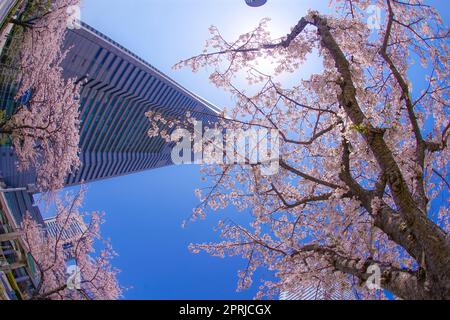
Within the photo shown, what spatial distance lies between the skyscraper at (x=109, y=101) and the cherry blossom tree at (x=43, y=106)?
36.9 feet

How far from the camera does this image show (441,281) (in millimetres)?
3852

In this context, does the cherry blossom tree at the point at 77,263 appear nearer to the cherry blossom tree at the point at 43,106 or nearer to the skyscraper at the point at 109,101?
the cherry blossom tree at the point at 43,106

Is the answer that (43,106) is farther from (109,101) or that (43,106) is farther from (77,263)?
(109,101)

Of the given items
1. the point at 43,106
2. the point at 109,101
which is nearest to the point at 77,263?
the point at 43,106

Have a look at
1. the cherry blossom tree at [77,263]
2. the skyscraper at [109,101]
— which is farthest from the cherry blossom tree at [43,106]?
the skyscraper at [109,101]

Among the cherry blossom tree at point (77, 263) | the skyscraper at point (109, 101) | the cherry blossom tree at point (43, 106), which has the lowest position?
the cherry blossom tree at point (77, 263)

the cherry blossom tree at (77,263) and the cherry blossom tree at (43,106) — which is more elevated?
→ the cherry blossom tree at (43,106)

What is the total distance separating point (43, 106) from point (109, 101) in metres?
37.1

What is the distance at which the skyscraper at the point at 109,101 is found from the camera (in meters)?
33.3

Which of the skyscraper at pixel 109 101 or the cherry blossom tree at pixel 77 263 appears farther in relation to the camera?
the skyscraper at pixel 109 101

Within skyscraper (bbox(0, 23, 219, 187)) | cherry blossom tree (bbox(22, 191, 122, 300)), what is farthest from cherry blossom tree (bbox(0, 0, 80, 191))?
skyscraper (bbox(0, 23, 219, 187))

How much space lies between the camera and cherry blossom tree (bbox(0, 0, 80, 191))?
9.55 m

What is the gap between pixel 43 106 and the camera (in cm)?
1062
